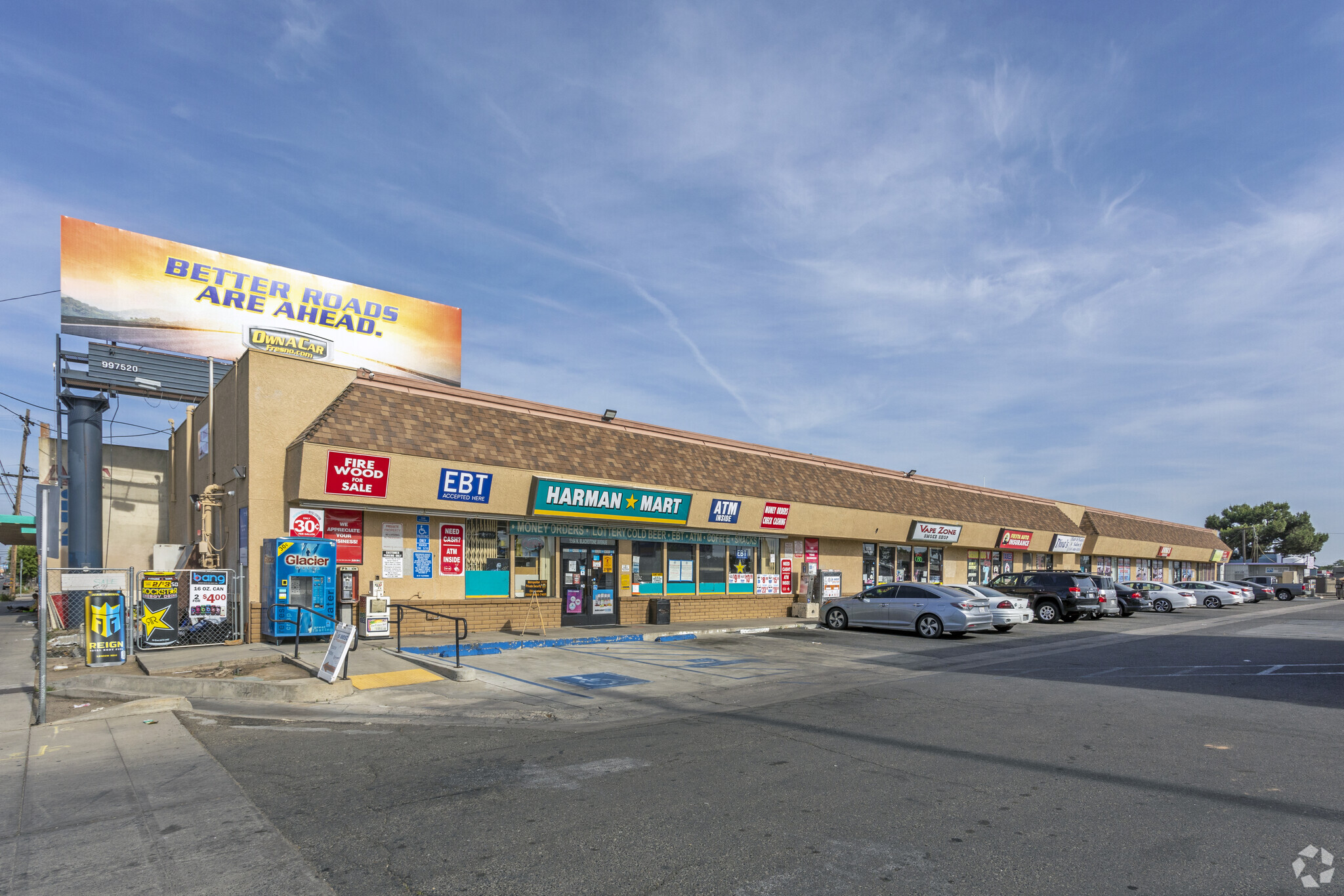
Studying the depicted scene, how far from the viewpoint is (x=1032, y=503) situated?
42.3 metres

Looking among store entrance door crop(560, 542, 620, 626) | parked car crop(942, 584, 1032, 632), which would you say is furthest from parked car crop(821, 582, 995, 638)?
store entrance door crop(560, 542, 620, 626)

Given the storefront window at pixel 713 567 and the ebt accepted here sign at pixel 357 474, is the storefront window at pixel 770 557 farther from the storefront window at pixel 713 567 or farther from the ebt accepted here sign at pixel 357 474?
the ebt accepted here sign at pixel 357 474

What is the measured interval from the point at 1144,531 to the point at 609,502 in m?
45.1

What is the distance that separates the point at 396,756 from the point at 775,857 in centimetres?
443

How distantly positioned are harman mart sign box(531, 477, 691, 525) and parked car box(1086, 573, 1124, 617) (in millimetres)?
16995

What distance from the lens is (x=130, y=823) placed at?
586 centimetres

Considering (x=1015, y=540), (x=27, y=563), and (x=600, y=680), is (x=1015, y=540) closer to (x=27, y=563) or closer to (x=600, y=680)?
(x=600, y=680)

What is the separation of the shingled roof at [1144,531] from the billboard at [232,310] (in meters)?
37.4

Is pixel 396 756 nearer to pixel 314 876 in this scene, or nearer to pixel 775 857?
pixel 314 876

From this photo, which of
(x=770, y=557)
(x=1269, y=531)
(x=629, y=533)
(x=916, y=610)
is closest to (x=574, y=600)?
(x=629, y=533)

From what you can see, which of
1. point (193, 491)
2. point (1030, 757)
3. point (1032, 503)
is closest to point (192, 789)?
point (1030, 757)

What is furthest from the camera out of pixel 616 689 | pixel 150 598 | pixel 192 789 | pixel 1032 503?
pixel 1032 503

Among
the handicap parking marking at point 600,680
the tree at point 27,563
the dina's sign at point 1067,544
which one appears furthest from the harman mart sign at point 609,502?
the tree at point 27,563

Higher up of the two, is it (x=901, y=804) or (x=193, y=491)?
(x=193, y=491)
